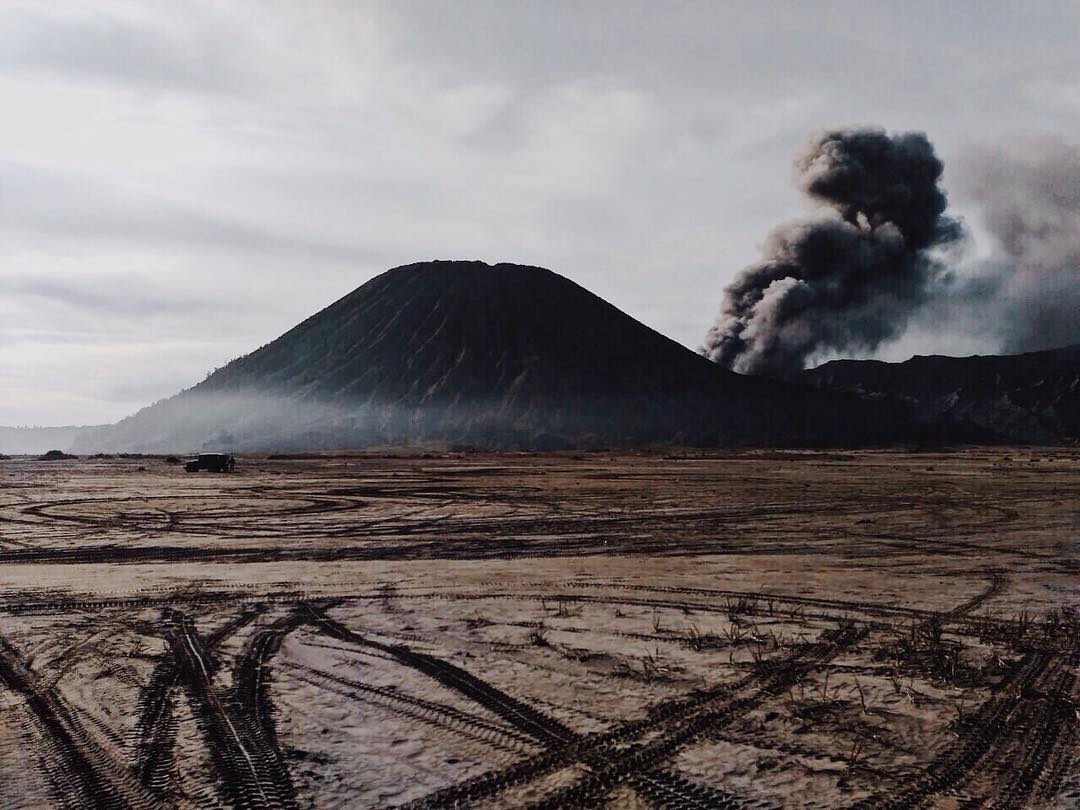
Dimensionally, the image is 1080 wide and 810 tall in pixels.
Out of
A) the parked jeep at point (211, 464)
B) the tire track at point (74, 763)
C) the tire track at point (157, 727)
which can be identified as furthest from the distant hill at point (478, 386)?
the tire track at point (74, 763)

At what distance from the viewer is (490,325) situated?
145750mm

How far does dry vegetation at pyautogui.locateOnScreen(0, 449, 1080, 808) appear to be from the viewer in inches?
216

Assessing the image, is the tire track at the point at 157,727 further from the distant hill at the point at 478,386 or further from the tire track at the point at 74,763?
the distant hill at the point at 478,386

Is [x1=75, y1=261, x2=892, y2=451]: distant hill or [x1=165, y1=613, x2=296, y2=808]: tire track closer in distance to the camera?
[x1=165, y1=613, x2=296, y2=808]: tire track

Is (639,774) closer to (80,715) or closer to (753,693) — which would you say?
(753,693)

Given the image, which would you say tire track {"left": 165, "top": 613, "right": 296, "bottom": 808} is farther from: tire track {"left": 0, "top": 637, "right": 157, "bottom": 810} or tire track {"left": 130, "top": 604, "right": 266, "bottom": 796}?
tire track {"left": 0, "top": 637, "right": 157, "bottom": 810}

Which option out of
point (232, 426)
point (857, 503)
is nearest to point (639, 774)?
point (857, 503)

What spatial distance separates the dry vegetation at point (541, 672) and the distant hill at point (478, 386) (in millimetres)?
94510

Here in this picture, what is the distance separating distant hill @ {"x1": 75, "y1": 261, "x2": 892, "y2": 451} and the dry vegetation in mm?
94510

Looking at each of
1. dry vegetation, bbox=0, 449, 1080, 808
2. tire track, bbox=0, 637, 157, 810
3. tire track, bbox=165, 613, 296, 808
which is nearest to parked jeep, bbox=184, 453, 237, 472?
dry vegetation, bbox=0, 449, 1080, 808

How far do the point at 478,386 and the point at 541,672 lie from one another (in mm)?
A: 125711

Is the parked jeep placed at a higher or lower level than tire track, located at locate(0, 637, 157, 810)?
higher

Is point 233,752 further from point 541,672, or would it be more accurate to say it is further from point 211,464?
point 211,464

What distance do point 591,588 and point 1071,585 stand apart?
785 cm
